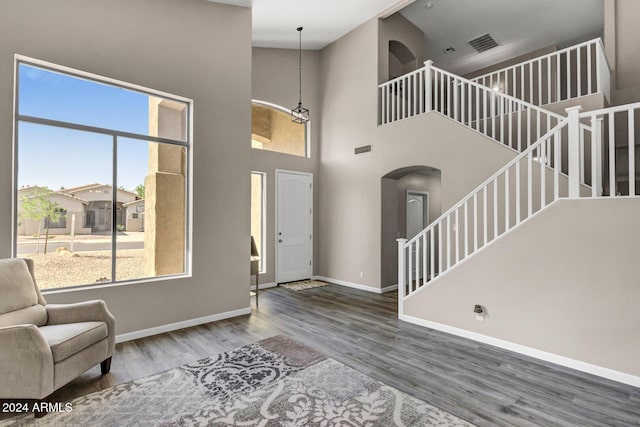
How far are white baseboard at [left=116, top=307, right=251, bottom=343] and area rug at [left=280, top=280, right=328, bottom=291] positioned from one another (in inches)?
66.8

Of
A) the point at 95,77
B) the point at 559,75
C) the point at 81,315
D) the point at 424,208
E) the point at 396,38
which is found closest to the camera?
the point at 81,315

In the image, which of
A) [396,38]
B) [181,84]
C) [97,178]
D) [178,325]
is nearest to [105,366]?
[178,325]

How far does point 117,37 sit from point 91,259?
8.14 ft

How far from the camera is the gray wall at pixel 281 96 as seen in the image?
6.30m

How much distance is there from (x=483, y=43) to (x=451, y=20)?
1.20 metres

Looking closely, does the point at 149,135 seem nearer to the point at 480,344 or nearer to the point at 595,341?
the point at 480,344

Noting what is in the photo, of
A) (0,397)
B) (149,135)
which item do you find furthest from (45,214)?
(0,397)

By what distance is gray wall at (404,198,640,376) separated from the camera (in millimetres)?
2752

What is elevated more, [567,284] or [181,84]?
[181,84]

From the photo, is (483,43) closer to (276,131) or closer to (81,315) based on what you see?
(276,131)

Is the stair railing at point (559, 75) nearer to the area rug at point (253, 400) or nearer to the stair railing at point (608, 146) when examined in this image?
the stair railing at point (608, 146)

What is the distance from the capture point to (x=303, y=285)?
6477 mm

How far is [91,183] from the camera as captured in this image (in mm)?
3584

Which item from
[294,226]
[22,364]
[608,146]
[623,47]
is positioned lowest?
[22,364]
